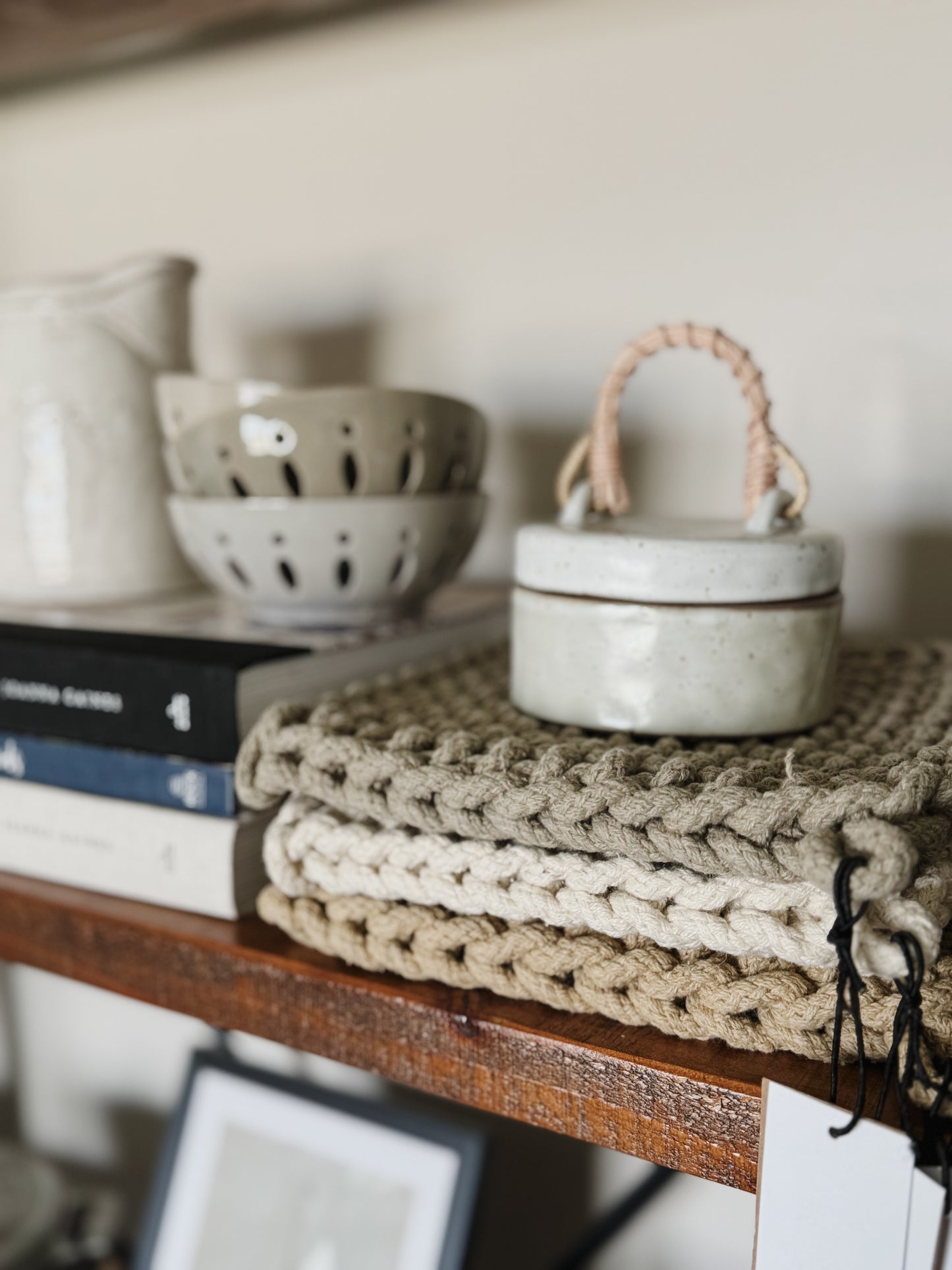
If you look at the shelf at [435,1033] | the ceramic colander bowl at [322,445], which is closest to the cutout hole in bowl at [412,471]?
the ceramic colander bowl at [322,445]

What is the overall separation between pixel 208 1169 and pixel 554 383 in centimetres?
55

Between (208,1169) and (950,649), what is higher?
(950,649)

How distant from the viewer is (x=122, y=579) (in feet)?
1.92

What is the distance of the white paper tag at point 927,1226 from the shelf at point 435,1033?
1.4 inches

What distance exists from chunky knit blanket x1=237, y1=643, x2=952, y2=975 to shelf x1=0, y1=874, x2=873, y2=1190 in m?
0.06

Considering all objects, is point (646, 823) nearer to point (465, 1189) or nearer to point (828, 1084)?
point (828, 1084)

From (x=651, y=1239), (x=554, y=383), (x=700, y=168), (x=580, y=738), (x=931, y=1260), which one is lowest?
(x=651, y=1239)

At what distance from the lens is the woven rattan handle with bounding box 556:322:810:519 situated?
1.28 feet

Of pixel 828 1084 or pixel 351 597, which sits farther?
pixel 351 597

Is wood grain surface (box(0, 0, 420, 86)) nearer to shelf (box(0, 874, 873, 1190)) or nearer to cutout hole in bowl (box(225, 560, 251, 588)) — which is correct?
cutout hole in bowl (box(225, 560, 251, 588))

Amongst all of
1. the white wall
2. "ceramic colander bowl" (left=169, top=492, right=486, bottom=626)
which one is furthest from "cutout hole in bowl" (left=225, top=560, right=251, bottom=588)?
the white wall

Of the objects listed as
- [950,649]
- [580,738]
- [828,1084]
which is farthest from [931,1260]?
[950,649]

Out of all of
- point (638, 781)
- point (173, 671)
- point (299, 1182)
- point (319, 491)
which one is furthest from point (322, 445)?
point (299, 1182)

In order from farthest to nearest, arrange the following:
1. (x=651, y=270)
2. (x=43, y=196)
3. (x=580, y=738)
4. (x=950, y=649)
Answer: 1. (x=43, y=196)
2. (x=651, y=270)
3. (x=950, y=649)
4. (x=580, y=738)
